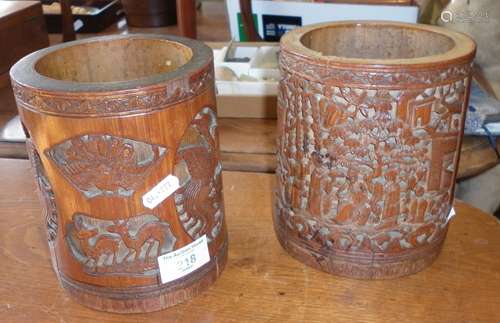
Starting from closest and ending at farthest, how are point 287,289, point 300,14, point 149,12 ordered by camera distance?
point 287,289 < point 300,14 < point 149,12

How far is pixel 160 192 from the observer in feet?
1.51

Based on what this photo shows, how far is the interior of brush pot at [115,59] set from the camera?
53 centimetres

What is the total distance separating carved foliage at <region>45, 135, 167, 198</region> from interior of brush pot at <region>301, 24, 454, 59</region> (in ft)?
0.68

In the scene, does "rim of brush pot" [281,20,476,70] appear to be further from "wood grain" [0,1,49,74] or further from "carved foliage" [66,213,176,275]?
"wood grain" [0,1,49,74]

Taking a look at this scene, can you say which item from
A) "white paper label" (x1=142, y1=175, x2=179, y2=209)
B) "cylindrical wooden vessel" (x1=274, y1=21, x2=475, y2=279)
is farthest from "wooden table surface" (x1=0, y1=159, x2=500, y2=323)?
"white paper label" (x1=142, y1=175, x2=179, y2=209)

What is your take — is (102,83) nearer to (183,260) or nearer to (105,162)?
(105,162)

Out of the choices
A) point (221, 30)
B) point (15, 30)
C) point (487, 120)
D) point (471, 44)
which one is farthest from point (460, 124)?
point (221, 30)

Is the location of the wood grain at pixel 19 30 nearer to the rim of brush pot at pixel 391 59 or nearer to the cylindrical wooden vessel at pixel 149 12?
the cylindrical wooden vessel at pixel 149 12

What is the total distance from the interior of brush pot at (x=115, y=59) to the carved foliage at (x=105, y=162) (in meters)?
0.12

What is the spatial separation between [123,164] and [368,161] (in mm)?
212

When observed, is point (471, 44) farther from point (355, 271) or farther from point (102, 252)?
point (102, 252)

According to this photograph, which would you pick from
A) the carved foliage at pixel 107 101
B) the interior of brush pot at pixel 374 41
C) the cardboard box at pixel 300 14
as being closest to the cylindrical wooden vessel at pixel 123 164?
the carved foliage at pixel 107 101

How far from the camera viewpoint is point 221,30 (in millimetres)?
1967

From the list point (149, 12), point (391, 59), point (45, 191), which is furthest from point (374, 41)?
point (149, 12)
